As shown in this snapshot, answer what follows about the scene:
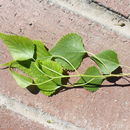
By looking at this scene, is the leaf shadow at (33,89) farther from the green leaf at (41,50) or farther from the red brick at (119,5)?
the red brick at (119,5)

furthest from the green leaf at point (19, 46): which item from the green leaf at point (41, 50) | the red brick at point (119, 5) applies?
the red brick at point (119, 5)

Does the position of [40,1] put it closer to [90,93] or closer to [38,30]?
[38,30]

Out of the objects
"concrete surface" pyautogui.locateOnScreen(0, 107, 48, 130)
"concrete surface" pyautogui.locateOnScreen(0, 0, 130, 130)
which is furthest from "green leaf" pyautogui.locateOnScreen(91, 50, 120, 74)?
"concrete surface" pyautogui.locateOnScreen(0, 107, 48, 130)

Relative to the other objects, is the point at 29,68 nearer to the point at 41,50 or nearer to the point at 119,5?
the point at 41,50

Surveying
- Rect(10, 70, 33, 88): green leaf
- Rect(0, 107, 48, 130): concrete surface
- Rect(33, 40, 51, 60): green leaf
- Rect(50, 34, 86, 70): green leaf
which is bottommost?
Rect(0, 107, 48, 130): concrete surface

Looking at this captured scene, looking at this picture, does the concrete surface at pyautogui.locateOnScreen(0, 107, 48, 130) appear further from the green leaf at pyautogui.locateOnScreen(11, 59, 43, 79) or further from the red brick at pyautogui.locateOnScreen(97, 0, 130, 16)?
the red brick at pyautogui.locateOnScreen(97, 0, 130, 16)

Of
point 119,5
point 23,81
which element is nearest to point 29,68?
point 23,81

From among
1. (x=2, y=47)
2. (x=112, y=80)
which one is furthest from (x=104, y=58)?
(x=2, y=47)

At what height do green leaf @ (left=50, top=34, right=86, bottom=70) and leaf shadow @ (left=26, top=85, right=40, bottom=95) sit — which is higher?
green leaf @ (left=50, top=34, right=86, bottom=70)
